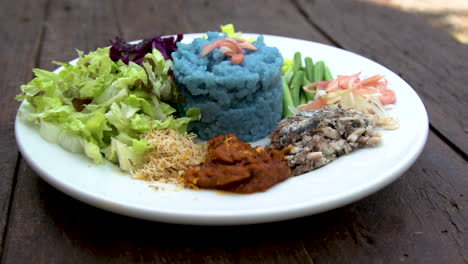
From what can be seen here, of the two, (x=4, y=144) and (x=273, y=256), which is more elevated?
(x=273, y=256)

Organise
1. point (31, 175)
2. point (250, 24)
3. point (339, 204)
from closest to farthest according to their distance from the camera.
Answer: point (339, 204)
point (31, 175)
point (250, 24)

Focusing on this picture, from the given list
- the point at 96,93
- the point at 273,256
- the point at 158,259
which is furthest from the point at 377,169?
the point at 96,93

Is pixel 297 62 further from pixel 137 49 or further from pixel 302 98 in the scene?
pixel 137 49

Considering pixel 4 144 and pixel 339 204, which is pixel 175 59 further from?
pixel 339 204

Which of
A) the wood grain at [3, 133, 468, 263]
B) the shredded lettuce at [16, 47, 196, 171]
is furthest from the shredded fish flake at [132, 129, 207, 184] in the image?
the wood grain at [3, 133, 468, 263]

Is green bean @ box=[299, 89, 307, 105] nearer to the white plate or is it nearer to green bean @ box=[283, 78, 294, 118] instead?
green bean @ box=[283, 78, 294, 118]
